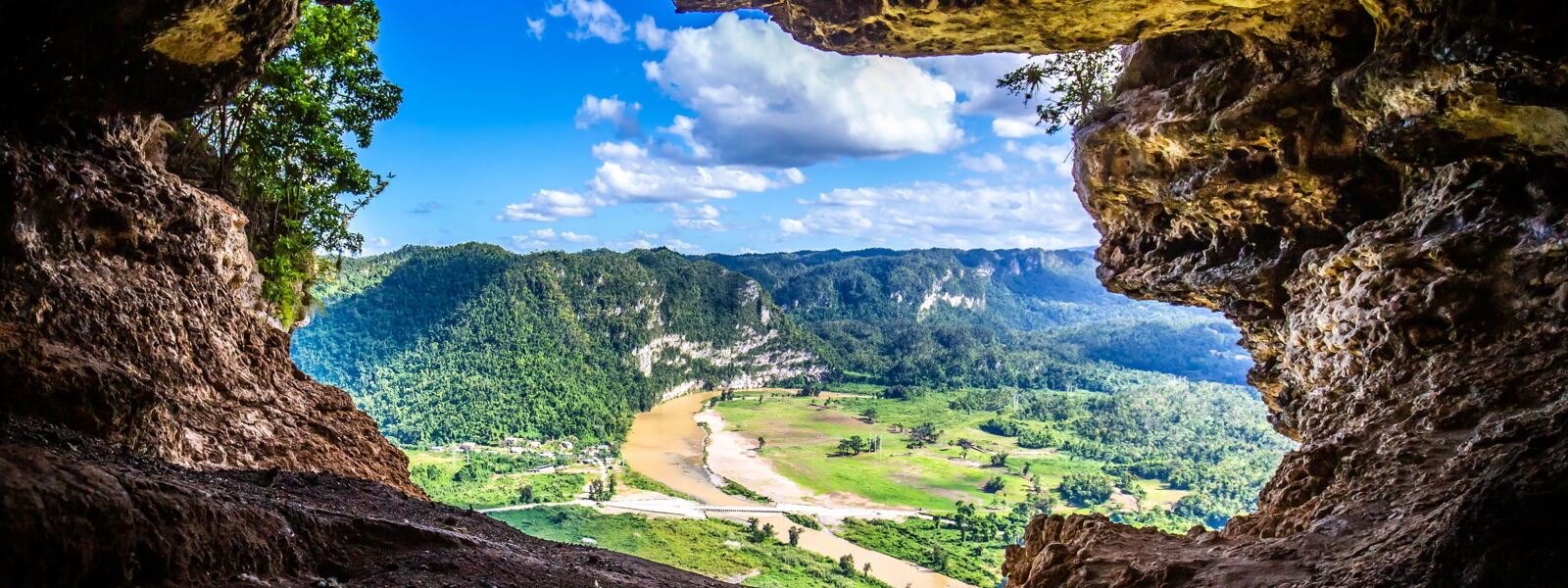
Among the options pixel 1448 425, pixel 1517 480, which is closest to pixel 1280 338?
pixel 1448 425

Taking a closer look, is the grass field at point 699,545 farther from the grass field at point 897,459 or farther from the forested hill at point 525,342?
the forested hill at point 525,342

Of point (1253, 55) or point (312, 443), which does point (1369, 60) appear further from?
point (312, 443)

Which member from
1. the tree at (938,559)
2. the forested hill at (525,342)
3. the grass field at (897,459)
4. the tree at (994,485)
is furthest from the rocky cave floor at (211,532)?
the forested hill at (525,342)

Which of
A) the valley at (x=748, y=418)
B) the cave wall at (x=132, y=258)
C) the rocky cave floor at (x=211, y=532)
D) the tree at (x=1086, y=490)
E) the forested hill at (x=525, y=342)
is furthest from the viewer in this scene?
the forested hill at (x=525, y=342)

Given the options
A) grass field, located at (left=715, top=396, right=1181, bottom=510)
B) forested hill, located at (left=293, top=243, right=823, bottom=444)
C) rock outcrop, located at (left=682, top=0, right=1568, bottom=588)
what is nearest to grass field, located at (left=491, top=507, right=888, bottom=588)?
grass field, located at (left=715, top=396, right=1181, bottom=510)

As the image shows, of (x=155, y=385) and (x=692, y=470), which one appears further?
(x=692, y=470)

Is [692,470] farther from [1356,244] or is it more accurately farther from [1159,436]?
[1356,244]

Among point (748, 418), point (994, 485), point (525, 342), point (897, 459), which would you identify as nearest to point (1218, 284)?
point (994, 485)
